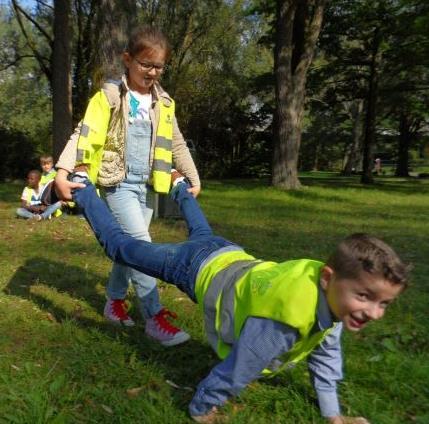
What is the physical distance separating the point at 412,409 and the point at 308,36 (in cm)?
1521

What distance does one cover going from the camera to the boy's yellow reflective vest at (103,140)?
11.1 ft

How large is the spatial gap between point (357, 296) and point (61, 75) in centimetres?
1351

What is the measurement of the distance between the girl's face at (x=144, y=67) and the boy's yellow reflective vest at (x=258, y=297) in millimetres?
1329

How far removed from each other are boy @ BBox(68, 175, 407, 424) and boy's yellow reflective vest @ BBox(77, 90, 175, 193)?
0.49 metres

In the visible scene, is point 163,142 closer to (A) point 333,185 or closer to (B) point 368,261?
(B) point 368,261

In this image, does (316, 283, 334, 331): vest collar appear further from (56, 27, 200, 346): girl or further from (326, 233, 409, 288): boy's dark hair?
(56, 27, 200, 346): girl

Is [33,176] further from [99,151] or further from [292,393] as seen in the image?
[292,393]

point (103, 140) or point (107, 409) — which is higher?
point (103, 140)

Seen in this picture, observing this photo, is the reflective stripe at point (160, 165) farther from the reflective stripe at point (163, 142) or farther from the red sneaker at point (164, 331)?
the red sneaker at point (164, 331)

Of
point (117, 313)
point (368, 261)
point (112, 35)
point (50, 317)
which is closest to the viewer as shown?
point (368, 261)

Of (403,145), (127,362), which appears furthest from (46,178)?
(403,145)

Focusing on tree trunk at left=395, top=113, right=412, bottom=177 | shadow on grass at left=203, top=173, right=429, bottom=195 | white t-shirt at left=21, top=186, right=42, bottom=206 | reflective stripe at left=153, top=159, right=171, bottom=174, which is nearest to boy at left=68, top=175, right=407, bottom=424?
reflective stripe at left=153, top=159, right=171, bottom=174

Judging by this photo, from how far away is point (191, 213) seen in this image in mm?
3484

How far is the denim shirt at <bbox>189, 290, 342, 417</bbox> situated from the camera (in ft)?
7.64
